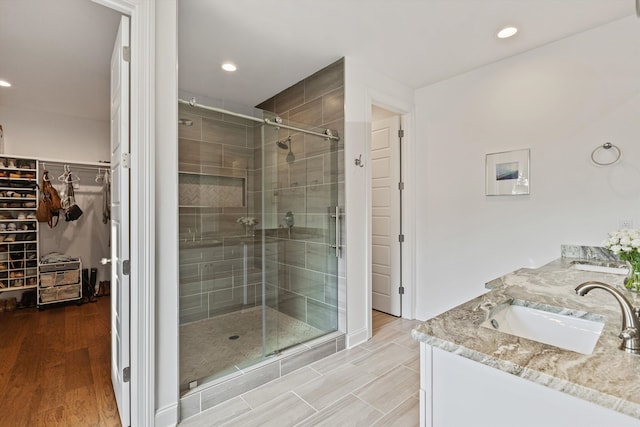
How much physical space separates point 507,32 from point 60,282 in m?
5.66

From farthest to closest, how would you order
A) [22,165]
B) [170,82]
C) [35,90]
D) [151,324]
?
[22,165] → [35,90] → [170,82] → [151,324]

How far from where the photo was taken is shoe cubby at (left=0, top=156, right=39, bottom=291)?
12.2 feet

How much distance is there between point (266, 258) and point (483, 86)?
2.72m

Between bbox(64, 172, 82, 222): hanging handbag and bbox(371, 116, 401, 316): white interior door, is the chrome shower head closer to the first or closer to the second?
bbox(371, 116, 401, 316): white interior door

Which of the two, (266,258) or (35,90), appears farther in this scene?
(35,90)

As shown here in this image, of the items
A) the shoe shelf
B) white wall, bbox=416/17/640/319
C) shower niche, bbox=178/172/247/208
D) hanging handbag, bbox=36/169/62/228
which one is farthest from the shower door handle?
hanging handbag, bbox=36/169/62/228

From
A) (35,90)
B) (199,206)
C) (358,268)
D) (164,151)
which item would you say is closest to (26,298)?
(35,90)

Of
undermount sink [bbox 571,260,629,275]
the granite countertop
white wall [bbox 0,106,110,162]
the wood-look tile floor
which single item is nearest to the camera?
the granite countertop

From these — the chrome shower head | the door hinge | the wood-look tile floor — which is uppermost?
the door hinge

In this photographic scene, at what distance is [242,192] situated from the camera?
3.07 meters

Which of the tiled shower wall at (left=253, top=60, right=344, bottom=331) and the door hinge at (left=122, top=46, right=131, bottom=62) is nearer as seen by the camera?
the door hinge at (left=122, top=46, right=131, bottom=62)

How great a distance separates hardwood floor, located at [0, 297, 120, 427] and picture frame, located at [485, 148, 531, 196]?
346 centimetres

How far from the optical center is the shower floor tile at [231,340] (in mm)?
2096

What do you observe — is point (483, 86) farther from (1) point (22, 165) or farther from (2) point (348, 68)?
(1) point (22, 165)
